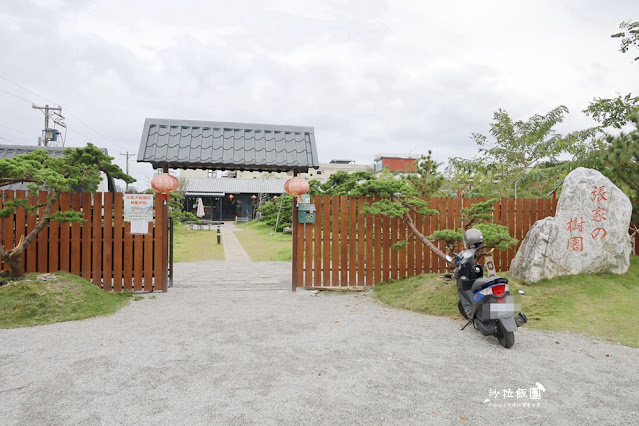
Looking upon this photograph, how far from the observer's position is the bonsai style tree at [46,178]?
19.9 ft

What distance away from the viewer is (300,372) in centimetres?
375

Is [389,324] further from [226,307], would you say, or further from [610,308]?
[610,308]

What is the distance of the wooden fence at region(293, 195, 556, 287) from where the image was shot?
308 inches

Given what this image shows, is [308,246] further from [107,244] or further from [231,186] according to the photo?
[231,186]

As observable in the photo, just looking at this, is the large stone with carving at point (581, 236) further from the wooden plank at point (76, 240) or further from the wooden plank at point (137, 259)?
the wooden plank at point (76, 240)

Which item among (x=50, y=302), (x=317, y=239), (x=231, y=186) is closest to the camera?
(x=50, y=302)

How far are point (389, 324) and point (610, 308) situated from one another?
3.22 m

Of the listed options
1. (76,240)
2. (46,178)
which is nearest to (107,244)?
(76,240)

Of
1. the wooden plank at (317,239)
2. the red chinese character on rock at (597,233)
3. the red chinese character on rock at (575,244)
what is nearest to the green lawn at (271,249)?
the wooden plank at (317,239)

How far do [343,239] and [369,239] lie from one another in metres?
0.51

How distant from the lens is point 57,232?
7094 mm

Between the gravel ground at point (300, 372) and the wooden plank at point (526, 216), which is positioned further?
the wooden plank at point (526, 216)

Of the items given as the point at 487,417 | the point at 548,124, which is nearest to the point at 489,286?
the point at 487,417

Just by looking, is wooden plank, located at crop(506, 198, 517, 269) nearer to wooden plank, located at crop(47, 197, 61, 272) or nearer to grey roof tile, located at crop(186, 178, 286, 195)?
wooden plank, located at crop(47, 197, 61, 272)
